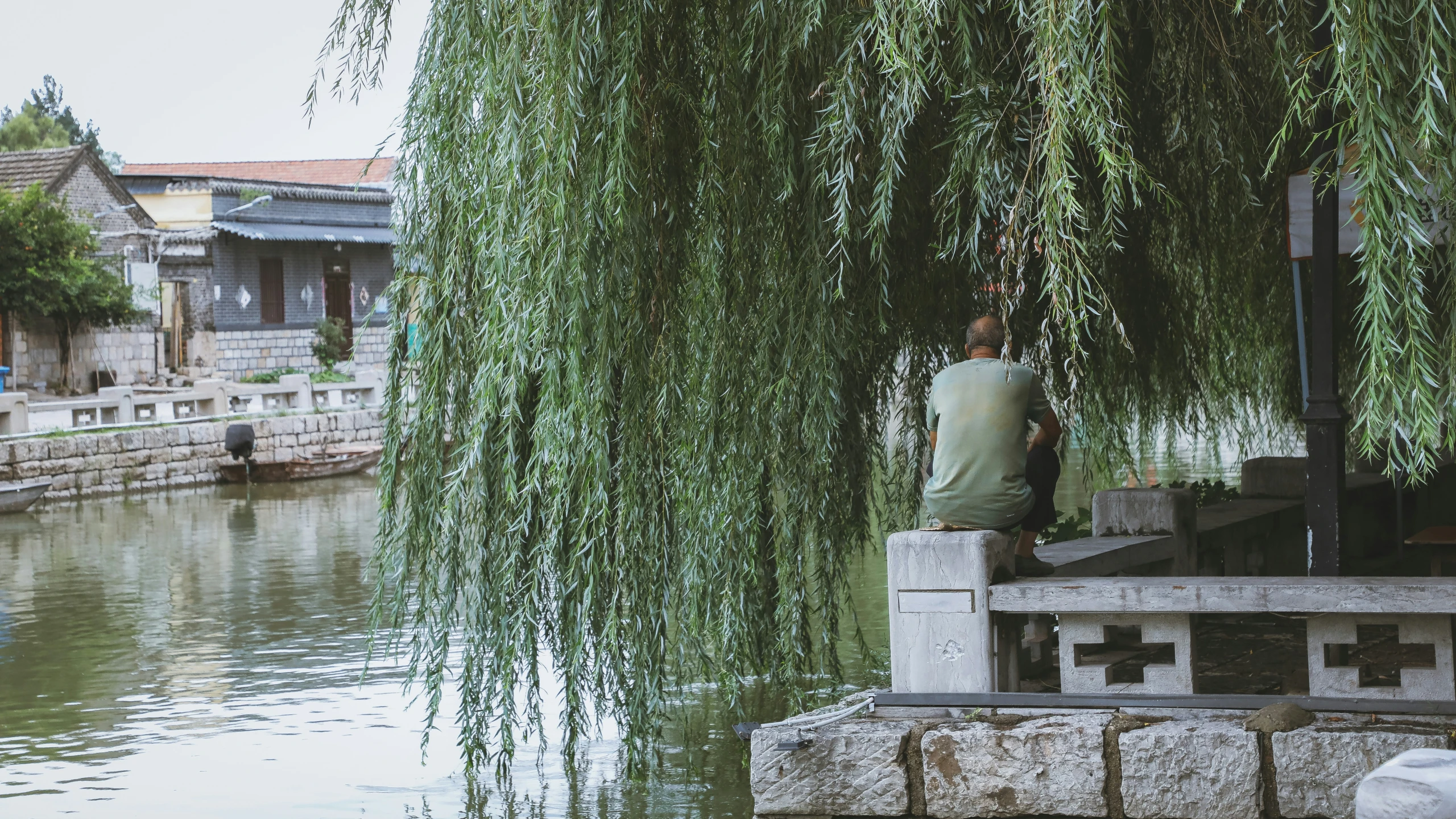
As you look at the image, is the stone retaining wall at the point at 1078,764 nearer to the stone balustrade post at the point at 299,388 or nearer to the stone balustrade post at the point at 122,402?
the stone balustrade post at the point at 122,402

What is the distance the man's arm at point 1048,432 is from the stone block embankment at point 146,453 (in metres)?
20.9

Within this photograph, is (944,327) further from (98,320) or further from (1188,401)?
(98,320)

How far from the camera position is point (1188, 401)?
9234 millimetres

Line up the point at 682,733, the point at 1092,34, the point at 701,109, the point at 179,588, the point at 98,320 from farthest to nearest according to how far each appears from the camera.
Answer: the point at 98,320
the point at 179,588
the point at 682,733
the point at 701,109
the point at 1092,34

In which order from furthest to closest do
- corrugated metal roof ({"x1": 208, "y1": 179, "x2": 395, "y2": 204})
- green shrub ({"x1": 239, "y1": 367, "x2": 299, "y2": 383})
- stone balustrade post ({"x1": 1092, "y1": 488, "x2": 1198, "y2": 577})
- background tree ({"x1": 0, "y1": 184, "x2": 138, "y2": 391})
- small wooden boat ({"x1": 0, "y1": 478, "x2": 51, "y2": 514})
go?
corrugated metal roof ({"x1": 208, "y1": 179, "x2": 395, "y2": 204}) → green shrub ({"x1": 239, "y1": 367, "x2": 299, "y2": 383}) → background tree ({"x1": 0, "y1": 184, "x2": 138, "y2": 391}) → small wooden boat ({"x1": 0, "y1": 478, "x2": 51, "y2": 514}) → stone balustrade post ({"x1": 1092, "y1": 488, "x2": 1198, "y2": 577})

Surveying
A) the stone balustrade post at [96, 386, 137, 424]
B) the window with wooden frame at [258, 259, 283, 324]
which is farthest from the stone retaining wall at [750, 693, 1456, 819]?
the window with wooden frame at [258, 259, 283, 324]

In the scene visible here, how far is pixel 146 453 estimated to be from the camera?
1003 inches

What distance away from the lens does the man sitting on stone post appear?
4930mm

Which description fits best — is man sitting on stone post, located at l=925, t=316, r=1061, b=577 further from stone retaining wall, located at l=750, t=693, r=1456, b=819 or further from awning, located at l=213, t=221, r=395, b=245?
awning, located at l=213, t=221, r=395, b=245

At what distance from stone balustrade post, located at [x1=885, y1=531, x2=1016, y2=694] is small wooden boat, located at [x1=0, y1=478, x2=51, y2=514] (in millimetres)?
20178

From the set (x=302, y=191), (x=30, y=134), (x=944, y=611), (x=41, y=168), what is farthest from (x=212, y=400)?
(x=30, y=134)

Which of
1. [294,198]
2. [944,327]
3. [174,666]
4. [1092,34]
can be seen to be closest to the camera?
[1092,34]

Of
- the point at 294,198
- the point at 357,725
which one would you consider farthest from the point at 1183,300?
the point at 294,198

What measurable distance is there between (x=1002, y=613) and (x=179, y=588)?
12.3m
